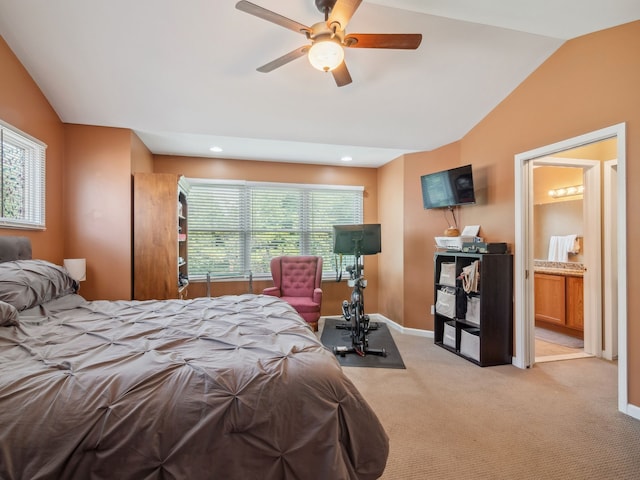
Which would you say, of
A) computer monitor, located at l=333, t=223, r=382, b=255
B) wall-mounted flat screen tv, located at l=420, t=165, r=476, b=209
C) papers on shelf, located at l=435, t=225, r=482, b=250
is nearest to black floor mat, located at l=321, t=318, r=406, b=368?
computer monitor, located at l=333, t=223, r=382, b=255

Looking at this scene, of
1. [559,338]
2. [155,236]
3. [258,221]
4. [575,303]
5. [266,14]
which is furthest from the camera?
[258,221]

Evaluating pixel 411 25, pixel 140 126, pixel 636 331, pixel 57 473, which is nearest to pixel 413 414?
pixel 636 331

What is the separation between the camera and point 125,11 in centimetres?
220

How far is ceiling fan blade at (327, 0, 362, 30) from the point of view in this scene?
5.35 ft

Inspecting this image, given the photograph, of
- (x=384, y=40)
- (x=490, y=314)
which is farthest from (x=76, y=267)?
(x=490, y=314)

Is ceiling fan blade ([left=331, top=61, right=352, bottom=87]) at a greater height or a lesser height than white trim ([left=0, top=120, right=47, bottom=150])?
greater

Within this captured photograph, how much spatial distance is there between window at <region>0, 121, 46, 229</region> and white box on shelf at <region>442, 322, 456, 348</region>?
439 centimetres

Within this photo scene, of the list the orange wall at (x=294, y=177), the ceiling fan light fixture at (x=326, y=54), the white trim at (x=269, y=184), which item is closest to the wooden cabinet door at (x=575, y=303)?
the orange wall at (x=294, y=177)

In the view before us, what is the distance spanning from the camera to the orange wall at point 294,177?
14.7 ft

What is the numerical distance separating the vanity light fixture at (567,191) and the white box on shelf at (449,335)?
2.85 metres

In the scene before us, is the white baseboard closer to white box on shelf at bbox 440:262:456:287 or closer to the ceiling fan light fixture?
white box on shelf at bbox 440:262:456:287

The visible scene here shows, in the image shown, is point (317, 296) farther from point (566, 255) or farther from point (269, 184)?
point (566, 255)

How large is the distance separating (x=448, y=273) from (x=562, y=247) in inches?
85.7

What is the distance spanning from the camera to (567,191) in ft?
14.9
